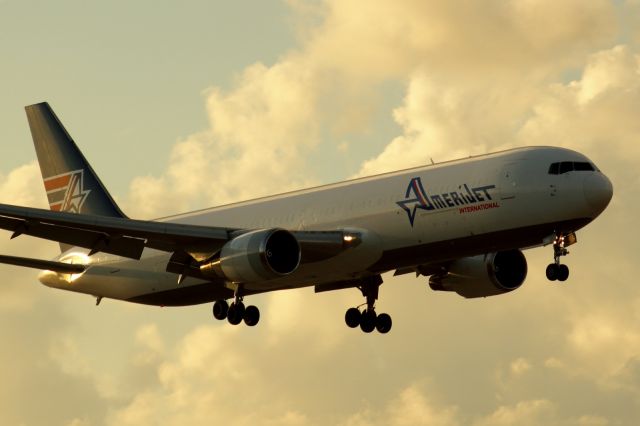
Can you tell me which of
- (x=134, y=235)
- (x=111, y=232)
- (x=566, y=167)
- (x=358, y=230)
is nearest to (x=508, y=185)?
(x=566, y=167)

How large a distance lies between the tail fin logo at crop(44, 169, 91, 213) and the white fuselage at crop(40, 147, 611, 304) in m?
12.5

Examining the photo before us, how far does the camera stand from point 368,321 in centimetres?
5788

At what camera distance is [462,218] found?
1925 inches

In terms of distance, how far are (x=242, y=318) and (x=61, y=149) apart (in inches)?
595

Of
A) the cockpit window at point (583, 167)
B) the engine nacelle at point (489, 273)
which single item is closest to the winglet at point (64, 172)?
the engine nacelle at point (489, 273)

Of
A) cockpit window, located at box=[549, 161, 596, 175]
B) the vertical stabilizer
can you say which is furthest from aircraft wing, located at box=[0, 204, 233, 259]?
cockpit window, located at box=[549, 161, 596, 175]

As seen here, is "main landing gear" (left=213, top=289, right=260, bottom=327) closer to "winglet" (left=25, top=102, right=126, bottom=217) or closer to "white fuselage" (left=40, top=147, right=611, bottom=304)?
"white fuselage" (left=40, top=147, right=611, bottom=304)

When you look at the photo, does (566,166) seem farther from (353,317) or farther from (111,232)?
(111,232)

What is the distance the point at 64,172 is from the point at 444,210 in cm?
2152

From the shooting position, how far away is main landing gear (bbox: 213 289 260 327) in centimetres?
5350

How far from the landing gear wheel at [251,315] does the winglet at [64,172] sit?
10.8m

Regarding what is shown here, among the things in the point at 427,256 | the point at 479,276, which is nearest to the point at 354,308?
the point at 479,276

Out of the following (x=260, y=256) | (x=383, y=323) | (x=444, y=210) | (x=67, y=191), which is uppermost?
(x=67, y=191)

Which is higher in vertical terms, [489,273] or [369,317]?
[489,273]
